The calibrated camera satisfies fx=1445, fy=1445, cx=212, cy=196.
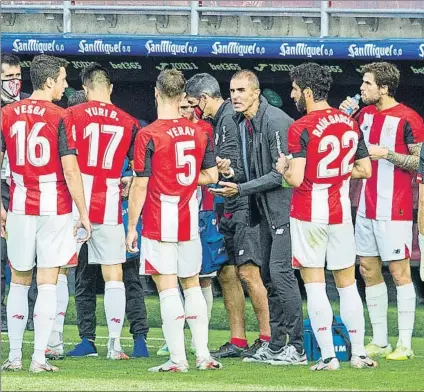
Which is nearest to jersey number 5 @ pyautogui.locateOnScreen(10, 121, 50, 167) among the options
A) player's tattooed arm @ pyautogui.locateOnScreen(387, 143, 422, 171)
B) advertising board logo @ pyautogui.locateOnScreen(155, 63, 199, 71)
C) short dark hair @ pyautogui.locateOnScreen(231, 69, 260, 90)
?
short dark hair @ pyautogui.locateOnScreen(231, 69, 260, 90)

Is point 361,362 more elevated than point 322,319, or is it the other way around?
point 322,319

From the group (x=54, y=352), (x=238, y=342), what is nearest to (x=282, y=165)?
(x=238, y=342)

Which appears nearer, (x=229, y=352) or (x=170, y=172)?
(x=170, y=172)

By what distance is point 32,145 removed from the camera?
872 cm

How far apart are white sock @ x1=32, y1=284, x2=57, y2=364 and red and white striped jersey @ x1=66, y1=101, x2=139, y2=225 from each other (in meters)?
1.05

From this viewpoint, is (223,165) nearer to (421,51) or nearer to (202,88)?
(202,88)

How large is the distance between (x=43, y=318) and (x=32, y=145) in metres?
1.04

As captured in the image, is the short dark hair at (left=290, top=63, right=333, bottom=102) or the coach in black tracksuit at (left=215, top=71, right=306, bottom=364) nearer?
the short dark hair at (left=290, top=63, right=333, bottom=102)

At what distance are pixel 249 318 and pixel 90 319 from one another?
2.89 metres

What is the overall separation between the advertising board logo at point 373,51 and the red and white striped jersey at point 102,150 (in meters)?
4.15

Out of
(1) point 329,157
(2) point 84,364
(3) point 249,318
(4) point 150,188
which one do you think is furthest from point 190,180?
(3) point 249,318

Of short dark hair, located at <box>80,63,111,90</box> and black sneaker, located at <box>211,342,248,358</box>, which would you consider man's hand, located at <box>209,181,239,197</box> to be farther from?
black sneaker, located at <box>211,342,248,358</box>

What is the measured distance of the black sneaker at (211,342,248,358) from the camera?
10008 mm

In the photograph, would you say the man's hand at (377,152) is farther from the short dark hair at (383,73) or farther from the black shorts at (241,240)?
the black shorts at (241,240)
